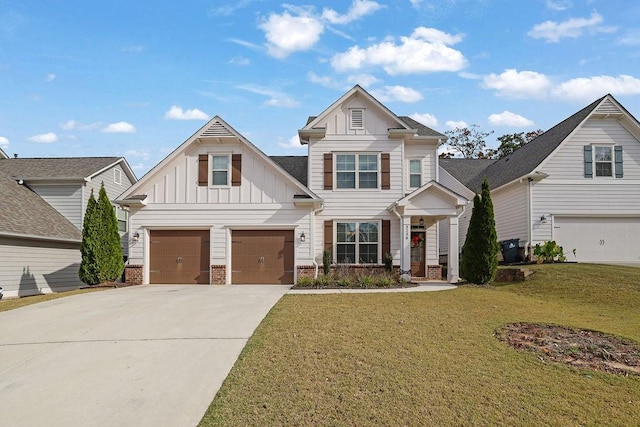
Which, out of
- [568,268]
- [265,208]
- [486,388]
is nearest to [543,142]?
[568,268]

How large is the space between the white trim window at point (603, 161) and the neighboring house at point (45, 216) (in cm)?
1976

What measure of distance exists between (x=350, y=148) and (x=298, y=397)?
14277 millimetres

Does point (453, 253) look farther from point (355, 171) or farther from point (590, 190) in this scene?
point (590, 190)

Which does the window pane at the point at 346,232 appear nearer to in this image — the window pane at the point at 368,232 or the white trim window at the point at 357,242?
the white trim window at the point at 357,242

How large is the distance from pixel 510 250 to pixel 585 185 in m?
4.05

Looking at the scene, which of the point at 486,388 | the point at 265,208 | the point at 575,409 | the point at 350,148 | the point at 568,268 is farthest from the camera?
the point at 350,148

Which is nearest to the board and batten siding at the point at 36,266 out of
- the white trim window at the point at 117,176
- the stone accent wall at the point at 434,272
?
the white trim window at the point at 117,176

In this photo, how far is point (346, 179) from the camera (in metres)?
18.7

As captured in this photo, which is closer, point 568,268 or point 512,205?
point 568,268

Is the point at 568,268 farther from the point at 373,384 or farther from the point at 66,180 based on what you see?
the point at 66,180

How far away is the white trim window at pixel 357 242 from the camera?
18.4 meters

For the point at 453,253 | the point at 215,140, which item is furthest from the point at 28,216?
the point at 453,253

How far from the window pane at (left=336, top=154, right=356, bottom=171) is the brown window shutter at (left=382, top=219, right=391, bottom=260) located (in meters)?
2.48

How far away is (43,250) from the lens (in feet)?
62.3
